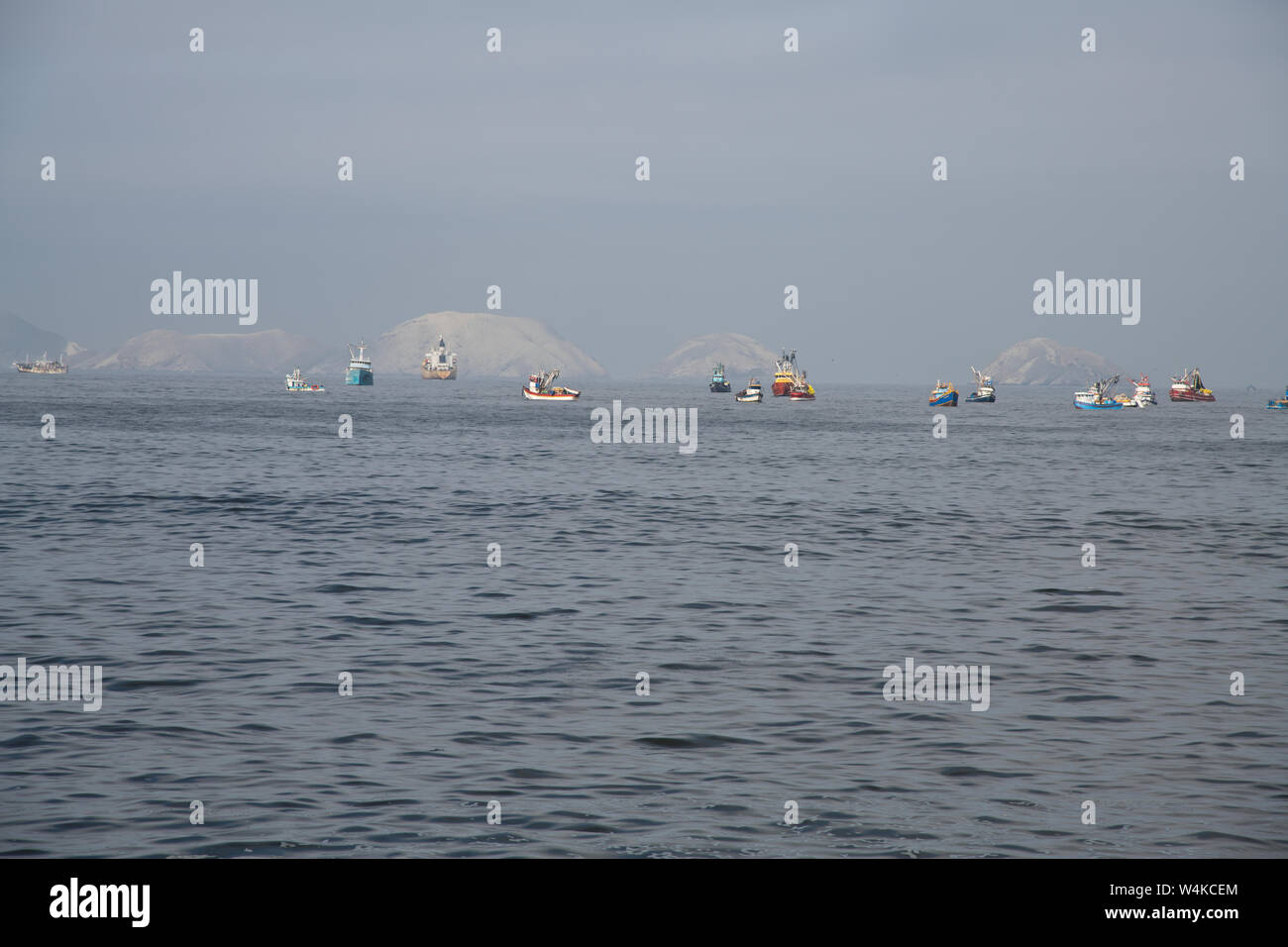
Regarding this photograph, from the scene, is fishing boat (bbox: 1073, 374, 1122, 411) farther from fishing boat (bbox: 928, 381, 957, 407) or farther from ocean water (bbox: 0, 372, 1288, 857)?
ocean water (bbox: 0, 372, 1288, 857)

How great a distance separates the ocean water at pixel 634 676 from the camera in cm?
1123

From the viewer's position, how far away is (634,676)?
17.3 meters

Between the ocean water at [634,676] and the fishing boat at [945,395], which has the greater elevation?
the fishing boat at [945,395]

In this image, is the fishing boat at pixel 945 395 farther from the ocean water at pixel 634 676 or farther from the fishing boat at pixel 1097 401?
the ocean water at pixel 634 676

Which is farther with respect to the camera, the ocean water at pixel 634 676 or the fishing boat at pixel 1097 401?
the fishing boat at pixel 1097 401

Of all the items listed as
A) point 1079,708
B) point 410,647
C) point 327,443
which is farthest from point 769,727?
point 327,443

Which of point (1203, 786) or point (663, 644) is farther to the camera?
point (663, 644)

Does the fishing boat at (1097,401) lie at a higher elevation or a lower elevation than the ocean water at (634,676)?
higher

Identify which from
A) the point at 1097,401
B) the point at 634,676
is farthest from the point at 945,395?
the point at 634,676

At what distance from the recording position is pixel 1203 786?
12586 mm

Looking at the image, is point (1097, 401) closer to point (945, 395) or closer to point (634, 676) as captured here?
point (945, 395)

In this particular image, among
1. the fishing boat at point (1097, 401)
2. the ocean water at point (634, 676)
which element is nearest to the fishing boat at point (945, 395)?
the fishing boat at point (1097, 401)
